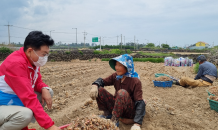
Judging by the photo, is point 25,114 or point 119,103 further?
point 119,103

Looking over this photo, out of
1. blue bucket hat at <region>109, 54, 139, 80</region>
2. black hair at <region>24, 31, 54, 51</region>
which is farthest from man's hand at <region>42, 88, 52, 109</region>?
blue bucket hat at <region>109, 54, 139, 80</region>

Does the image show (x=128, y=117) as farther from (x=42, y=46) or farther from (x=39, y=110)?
(x=42, y=46)

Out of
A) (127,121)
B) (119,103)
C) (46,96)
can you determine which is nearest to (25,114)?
(46,96)

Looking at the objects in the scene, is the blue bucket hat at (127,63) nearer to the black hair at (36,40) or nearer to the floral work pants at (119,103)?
the floral work pants at (119,103)

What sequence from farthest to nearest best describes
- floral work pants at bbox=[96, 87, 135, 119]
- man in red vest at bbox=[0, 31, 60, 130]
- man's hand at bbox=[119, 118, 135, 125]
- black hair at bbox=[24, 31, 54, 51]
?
man's hand at bbox=[119, 118, 135, 125], floral work pants at bbox=[96, 87, 135, 119], black hair at bbox=[24, 31, 54, 51], man in red vest at bbox=[0, 31, 60, 130]

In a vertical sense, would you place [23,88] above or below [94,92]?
above

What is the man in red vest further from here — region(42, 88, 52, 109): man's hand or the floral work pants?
the floral work pants

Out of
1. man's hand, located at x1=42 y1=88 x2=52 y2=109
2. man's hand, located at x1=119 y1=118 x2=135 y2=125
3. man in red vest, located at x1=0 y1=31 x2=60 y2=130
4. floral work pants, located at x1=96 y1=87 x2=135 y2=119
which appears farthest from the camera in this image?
man's hand, located at x1=119 y1=118 x2=135 y2=125

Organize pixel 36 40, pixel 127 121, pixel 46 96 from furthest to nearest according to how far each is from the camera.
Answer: pixel 127 121 → pixel 46 96 → pixel 36 40

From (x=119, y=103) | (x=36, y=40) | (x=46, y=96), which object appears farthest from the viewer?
(x=46, y=96)

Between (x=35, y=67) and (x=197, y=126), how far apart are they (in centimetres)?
279

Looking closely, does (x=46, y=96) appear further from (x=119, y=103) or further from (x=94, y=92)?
(x=119, y=103)

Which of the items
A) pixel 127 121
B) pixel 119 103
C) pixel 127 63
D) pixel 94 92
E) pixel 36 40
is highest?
pixel 36 40

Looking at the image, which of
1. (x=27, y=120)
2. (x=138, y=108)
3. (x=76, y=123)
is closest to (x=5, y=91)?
(x=27, y=120)
